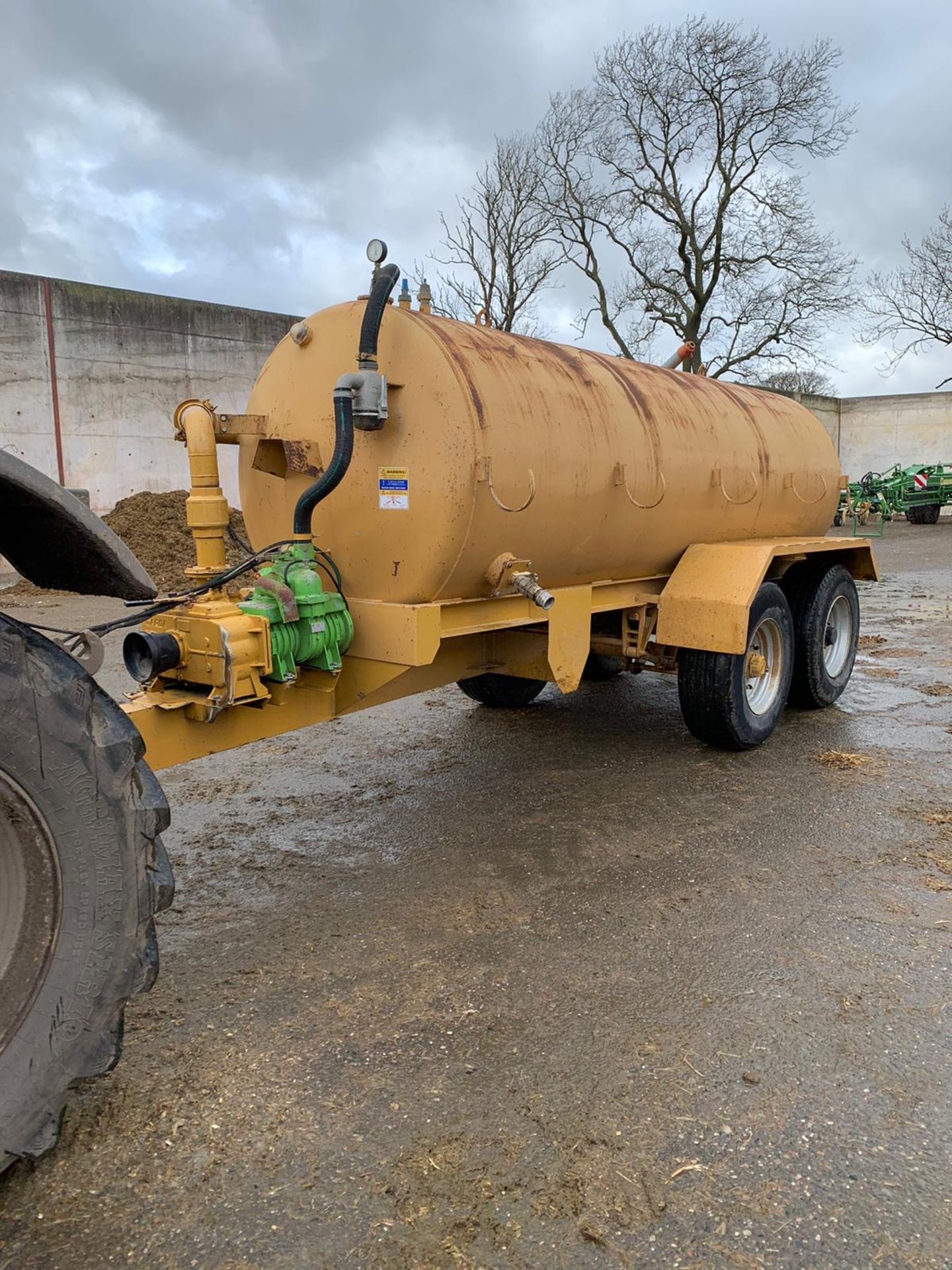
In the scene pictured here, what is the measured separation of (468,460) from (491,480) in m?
0.15

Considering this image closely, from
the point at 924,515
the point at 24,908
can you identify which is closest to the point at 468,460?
the point at 24,908

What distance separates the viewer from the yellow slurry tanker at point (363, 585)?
2.04m

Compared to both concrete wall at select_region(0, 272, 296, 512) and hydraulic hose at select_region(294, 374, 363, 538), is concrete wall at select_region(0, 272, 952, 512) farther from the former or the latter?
hydraulic hose at select_region(294, 374, 363, 538)

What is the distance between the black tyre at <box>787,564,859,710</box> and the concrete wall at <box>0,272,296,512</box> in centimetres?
1015

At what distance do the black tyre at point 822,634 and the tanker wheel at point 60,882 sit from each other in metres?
5.11

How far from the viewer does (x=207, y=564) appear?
3.53 metres

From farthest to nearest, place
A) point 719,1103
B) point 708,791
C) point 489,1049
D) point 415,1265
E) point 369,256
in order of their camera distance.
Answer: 1. point 708,791
2. point 369,256
3. point 489,1049
4. point 719,1103
5. point 415,1265

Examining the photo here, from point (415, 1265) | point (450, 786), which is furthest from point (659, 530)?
point (415, 1265)

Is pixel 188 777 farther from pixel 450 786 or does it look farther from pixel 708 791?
pixel 708 791

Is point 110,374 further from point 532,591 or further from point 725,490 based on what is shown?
point 532,591

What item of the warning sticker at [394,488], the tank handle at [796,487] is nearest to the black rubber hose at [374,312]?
the warning sticker at [394,488]

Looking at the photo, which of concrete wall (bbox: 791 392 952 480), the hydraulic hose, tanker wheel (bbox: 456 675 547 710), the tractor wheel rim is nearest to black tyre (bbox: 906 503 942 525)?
concrete wall (bbox: 791 392 952 480)

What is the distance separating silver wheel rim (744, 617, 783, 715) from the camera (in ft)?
18.4

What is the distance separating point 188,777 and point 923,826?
12.7 feet
